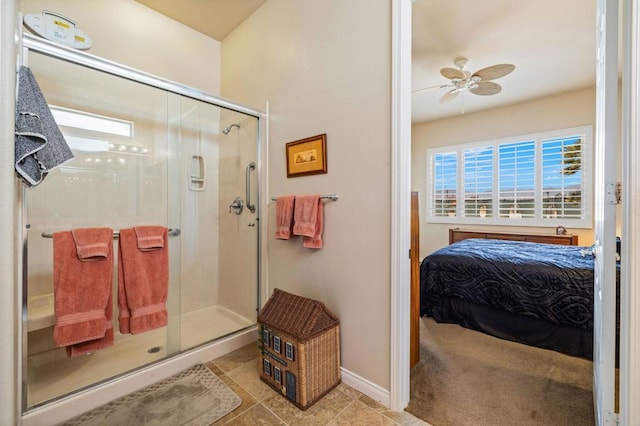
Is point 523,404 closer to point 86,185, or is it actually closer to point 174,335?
point 174,335

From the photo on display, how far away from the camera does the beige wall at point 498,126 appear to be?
3.95m

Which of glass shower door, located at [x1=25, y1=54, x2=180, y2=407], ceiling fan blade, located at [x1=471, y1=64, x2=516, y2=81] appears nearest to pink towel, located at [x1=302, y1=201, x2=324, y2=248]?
glass shower door, located at [x1=25, y1=54, x2=180, y2=407]

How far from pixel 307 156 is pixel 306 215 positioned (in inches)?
17.5

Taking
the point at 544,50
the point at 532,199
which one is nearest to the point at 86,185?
the point at 544,50

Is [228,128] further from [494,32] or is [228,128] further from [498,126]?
[498,126]

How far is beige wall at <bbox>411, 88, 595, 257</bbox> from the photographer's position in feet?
13.0

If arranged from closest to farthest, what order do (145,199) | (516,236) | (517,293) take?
1. (145,199)
2. (517,293)
3. (516,236)

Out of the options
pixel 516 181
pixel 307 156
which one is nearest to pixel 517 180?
pixel 516 181

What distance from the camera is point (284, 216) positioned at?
2.09 meters

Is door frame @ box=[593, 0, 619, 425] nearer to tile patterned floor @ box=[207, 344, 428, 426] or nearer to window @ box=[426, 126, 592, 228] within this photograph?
tile patterned floor @ box=[207, 344, 428, 426]

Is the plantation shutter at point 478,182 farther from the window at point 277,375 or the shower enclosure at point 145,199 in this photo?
the window at point 277,375

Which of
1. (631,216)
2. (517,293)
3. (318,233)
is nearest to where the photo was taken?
(631,216)

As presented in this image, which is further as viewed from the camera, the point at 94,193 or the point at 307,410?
the point at 94,193

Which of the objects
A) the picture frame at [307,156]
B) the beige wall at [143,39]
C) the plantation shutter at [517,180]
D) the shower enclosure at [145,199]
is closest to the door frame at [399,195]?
the picture frame at [307,156]
